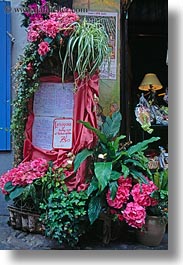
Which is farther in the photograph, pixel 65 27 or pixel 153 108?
pixel 153 108

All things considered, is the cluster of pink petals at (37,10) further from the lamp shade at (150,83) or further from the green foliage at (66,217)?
the green foliage at (66,217)

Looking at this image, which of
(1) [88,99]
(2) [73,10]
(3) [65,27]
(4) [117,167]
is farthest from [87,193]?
(2) [73,10]

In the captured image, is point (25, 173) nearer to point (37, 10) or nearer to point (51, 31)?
point (51, 31)

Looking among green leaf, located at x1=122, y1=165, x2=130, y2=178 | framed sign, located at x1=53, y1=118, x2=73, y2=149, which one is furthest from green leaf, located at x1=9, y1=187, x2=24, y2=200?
green leaf, located at x1=122, y1=165, x2=130, y2=178

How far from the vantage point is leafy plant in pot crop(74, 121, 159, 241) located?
2.51 meters

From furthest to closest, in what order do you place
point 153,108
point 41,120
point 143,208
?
point 153,108
point 41,120
point 143,208

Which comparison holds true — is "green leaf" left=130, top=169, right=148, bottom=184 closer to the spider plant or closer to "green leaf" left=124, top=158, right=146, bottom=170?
"green leaf" left=124, top=158, right=146, bottom=170

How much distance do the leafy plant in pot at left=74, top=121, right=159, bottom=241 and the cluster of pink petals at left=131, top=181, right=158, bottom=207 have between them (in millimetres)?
30

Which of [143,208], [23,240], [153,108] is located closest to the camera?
[143,208]

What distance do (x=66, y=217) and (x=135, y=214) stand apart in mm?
453

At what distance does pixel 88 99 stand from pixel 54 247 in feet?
→ 3.49

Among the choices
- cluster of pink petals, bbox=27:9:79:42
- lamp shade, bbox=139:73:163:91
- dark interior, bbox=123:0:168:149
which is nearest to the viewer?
cluster of pink petals, bbox=27:9:79:42

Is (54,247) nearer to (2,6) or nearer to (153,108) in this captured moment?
(153,108)

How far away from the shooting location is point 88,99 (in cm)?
277
